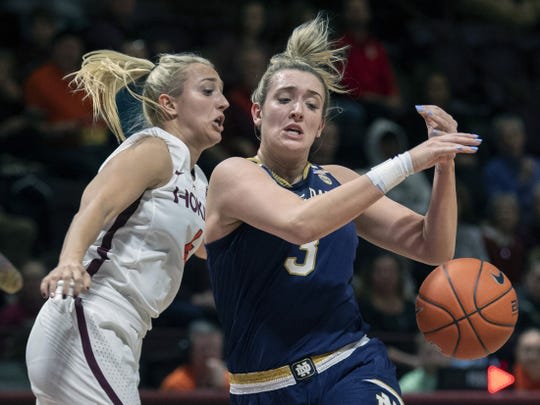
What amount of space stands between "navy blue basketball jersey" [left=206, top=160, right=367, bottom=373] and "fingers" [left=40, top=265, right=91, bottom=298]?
21.1 inches

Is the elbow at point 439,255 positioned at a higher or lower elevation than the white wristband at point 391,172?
lower

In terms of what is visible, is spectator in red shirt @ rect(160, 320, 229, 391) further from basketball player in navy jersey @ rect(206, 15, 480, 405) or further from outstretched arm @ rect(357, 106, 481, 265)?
basketball player in navy jersey @ rect(206, 15, 480, 405)

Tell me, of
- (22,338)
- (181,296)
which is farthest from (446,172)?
(181,296)

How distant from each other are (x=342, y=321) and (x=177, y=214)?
2.35 ft

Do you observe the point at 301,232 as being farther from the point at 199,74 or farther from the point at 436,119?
the point at 199,74

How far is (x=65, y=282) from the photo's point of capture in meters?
3.31

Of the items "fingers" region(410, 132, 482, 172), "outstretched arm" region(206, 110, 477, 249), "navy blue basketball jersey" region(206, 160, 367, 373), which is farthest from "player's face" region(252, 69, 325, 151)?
"fingers" region(410, 132, 482, 172)

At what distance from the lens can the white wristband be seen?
3328mm

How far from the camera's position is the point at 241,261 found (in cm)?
361

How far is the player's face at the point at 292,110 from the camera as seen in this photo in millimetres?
3670

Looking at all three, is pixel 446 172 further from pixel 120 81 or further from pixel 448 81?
pixel 448 81

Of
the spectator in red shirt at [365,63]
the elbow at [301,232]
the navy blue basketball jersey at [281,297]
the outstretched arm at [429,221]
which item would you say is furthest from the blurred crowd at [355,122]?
the elbow at [301,232]

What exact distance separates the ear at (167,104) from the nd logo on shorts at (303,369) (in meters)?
1.18

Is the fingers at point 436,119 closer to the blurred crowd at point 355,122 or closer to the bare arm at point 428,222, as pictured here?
the bare arm at point 428,222
